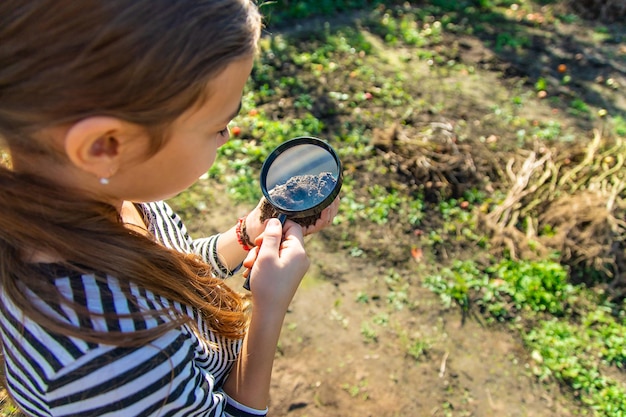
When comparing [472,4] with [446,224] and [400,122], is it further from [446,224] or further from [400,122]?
[446,224]

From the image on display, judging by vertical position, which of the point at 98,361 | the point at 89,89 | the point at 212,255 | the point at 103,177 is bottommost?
the point at 212,255

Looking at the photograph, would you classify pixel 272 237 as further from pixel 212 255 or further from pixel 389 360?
pixel 389 360

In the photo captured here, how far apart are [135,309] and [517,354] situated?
9.19 ft

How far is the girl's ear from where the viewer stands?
1.03 metres

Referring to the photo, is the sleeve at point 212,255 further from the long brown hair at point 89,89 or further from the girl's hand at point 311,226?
the long brown hair at point 89,89

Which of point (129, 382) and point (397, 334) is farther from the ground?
point (129, 382)

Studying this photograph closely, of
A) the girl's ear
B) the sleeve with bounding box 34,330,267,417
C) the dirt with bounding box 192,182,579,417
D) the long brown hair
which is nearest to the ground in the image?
the dirt with bounding box 192,182,579,417

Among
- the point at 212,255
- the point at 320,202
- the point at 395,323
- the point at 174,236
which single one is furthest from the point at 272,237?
the point at 395,323

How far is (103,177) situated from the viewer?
3.78 feet

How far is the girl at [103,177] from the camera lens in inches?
39.0

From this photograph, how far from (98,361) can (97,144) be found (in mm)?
453

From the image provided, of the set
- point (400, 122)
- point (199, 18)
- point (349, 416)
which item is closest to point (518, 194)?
point (400, 122)

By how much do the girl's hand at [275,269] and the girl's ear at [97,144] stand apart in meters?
0.54

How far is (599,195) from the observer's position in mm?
4066
